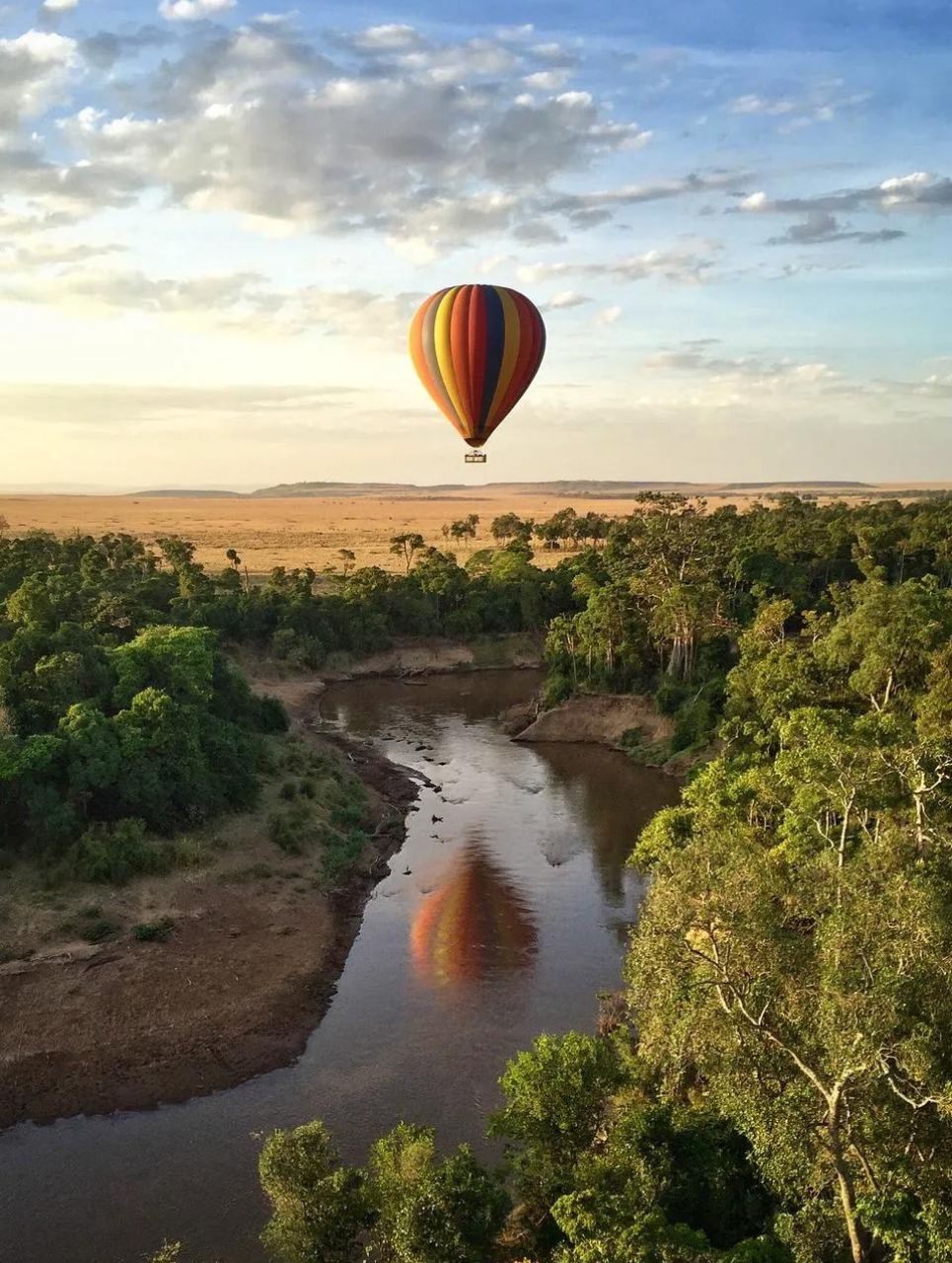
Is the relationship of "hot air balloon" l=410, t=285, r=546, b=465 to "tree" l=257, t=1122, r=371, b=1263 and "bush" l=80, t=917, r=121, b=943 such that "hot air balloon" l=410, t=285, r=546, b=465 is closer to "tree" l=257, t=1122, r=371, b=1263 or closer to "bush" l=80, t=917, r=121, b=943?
"bush" l=80, t=917, r=121, b=943

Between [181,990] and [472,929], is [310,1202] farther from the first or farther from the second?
[472,929]

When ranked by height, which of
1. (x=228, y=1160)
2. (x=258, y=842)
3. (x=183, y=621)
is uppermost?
(x=183, y=621)

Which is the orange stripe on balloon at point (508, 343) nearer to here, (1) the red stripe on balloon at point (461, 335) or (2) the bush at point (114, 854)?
(1) the red stripe on balloon at point (461, 335)

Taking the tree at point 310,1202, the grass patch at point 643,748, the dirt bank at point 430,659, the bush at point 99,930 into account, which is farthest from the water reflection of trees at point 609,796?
the dirt bank at point 430,659

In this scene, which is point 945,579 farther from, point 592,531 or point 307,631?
point 592,531

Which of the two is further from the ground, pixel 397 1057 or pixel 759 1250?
pixel 759 1250

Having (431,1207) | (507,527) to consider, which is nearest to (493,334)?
(431,1207)

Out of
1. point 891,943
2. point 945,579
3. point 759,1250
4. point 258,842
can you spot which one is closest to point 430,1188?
point 759,1250
